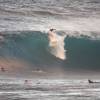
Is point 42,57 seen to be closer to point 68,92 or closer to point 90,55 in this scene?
point 90,55

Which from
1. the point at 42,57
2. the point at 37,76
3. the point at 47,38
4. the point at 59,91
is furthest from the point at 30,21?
the point at 59,91

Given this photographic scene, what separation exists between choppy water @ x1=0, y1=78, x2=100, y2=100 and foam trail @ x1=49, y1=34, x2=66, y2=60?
4.83 ft

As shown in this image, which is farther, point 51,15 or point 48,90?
point 51,15

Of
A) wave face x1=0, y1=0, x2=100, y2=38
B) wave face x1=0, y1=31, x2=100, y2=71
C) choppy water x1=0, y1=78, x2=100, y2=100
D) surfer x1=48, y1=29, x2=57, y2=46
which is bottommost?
choppy water x1=0, y1=78, x2=100, y2=100

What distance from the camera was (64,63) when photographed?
8945 mm

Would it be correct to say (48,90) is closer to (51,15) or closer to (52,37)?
(52,37)

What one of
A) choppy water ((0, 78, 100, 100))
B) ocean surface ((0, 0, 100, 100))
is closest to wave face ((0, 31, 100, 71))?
ocean surface ((0, 0, 100, 100))

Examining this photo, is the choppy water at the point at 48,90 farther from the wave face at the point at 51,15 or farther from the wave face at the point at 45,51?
the wave face at the point at 51,15

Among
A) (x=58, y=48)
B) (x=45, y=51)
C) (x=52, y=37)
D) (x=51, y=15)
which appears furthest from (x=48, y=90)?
(x=51, y=15)

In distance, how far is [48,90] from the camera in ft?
22.7

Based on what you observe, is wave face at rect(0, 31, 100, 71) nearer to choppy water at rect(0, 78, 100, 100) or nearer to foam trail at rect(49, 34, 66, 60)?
foam trail at rect(49, 34, 66, 60)

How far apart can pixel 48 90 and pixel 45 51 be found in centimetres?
226

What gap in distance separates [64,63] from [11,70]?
1016mm

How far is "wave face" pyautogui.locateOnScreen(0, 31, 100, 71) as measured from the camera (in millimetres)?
8844
